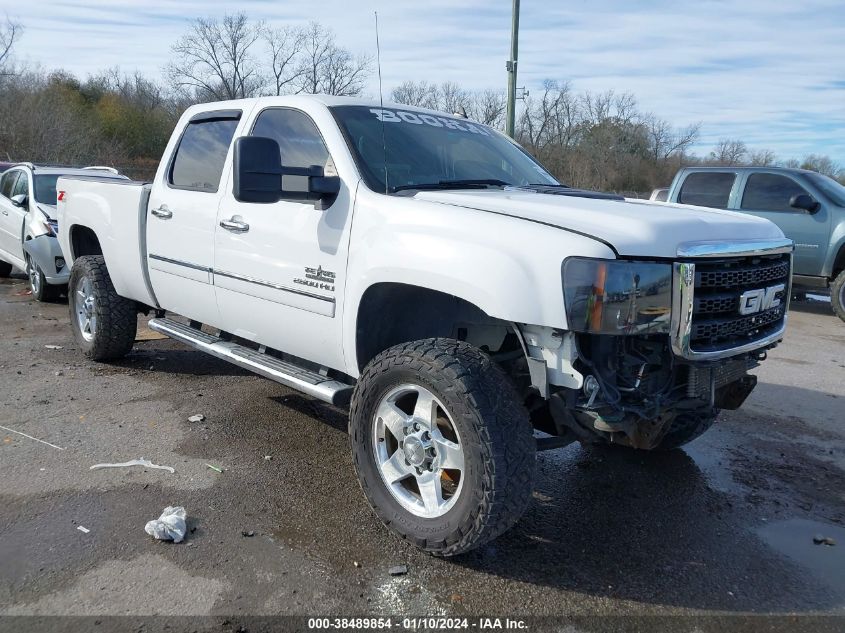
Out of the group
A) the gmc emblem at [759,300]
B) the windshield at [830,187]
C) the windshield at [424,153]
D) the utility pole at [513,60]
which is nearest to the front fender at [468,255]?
the windshield at [424,153]

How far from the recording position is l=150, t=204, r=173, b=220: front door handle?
489cm

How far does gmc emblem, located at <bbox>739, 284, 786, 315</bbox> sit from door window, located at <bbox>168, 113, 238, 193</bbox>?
10.3 feet

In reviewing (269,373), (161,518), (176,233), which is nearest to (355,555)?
(161,518)

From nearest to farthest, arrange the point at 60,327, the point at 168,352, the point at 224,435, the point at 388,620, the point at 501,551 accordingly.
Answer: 1. the point at 388,620
2. the point at 501,551
3. the point at 224,435
4. the point at 168,352
5. the point at 60,327

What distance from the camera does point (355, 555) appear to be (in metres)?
3.20

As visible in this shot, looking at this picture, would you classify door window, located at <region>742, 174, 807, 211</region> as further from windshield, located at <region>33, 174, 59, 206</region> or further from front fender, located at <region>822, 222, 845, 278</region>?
windshield, located at <region>33, 174, 59, 206</region>

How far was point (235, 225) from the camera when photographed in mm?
4270

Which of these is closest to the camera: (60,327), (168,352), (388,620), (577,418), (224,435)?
(388,620)

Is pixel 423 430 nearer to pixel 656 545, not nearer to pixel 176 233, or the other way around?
pixel 656 545

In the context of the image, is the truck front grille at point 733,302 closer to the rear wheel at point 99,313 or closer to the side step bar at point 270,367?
→ the side step bar at point 270,367

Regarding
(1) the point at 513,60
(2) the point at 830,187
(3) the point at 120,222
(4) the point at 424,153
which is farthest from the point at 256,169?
(1) the point at 513,60

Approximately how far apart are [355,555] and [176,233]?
2.66 metres

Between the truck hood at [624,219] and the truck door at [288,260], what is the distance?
1.94 ft

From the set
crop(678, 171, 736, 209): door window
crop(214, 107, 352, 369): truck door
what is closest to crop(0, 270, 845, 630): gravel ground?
crop(214, 107, 352, 369): truck door
